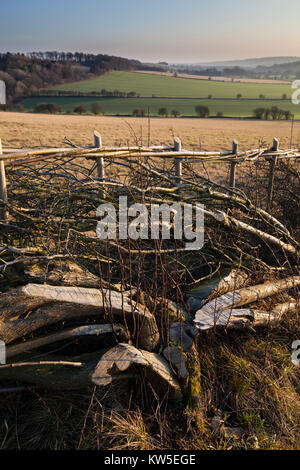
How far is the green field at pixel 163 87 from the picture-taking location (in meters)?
67.6

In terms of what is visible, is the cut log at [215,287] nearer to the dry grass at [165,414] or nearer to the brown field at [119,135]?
the dry grass at [165,414]

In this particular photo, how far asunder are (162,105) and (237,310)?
54629mm

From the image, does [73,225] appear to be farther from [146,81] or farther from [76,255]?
[146,81]

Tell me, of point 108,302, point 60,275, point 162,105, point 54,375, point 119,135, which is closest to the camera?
point 54,375

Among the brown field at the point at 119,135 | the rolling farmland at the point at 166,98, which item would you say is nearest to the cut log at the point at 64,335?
the brown field at the point at 119,135

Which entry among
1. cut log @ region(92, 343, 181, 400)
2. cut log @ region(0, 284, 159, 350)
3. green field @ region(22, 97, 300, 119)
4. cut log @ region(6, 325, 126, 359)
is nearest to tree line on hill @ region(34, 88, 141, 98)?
green field @ region(22, 97, 300, 119)

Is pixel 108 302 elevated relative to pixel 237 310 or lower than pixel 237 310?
elevated

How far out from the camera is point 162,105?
53562 millimetres

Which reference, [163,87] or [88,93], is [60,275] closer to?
[88,93]

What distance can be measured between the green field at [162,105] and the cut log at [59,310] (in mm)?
46266

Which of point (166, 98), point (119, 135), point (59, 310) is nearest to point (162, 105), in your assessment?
point (166, 98)

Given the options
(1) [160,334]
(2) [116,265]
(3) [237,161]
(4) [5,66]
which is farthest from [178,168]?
(4) [5,66]

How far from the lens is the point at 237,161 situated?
15.8 ft
